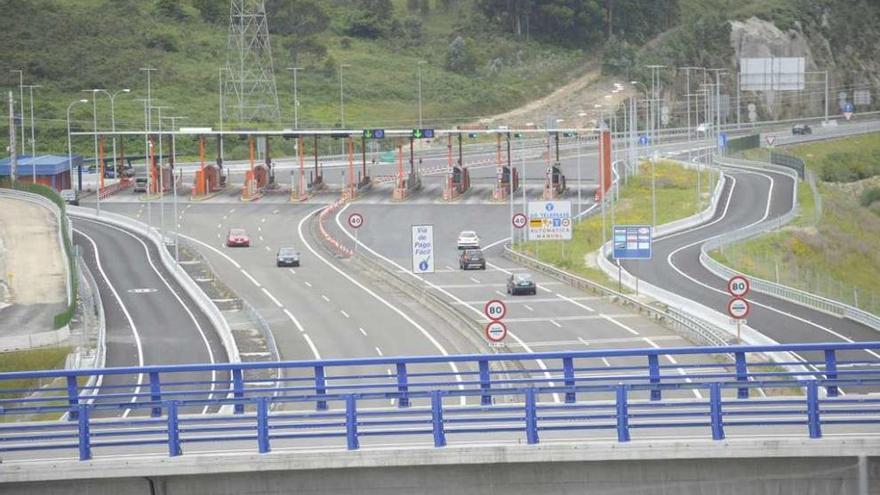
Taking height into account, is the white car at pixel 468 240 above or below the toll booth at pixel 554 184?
below

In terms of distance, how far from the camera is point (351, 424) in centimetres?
1677

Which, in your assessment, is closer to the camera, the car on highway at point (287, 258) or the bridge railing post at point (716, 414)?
the bridge railing post at point (716, 414)

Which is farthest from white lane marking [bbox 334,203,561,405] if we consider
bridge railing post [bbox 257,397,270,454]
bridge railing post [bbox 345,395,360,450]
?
bridge railing post [bbox 257,397,270,454]

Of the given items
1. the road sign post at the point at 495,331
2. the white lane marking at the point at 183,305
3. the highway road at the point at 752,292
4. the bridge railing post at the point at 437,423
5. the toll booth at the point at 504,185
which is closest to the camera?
the bridge railing post at the point at 437,423

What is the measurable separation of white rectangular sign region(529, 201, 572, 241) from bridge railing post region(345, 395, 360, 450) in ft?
185

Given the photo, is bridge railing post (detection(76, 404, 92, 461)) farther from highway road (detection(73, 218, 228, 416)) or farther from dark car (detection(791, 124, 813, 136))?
dark car (detection(791, 124, 813, 136))

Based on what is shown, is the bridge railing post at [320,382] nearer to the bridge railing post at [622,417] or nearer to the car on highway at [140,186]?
the bridge railing post at [622,417]

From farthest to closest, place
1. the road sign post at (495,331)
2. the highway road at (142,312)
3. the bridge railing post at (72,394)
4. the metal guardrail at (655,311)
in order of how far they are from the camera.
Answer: the highway road at (142,312) < the metal guardrail at (655,311) < the road sign post at (495,331) < the bridge railing post at (72,394)

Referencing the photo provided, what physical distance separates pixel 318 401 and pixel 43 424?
3137mm

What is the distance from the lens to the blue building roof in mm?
110812

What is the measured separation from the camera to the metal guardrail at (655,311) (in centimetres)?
5122

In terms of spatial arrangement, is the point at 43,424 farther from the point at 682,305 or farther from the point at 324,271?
the point at 324,271

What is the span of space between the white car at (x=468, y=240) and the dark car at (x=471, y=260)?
644 centimetres

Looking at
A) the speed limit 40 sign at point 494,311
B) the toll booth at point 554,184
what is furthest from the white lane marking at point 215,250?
the speed limit 40 sign at point 494,311
